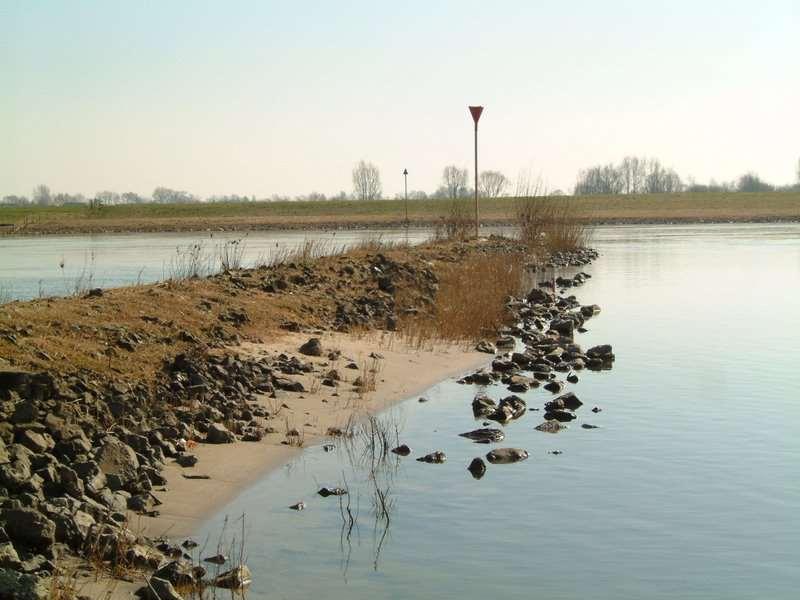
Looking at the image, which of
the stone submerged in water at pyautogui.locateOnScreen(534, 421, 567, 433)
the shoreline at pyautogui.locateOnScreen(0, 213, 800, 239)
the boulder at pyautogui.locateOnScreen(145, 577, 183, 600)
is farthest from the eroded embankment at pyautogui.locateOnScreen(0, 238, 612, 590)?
the shoreline at pyautogui.locateOnScreen(0, 213, 800, 239)

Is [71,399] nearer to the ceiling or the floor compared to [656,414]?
nearer to the ceiling

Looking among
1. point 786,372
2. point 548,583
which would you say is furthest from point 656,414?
point 548,583

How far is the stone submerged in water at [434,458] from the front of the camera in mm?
10398

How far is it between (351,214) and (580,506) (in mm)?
94127

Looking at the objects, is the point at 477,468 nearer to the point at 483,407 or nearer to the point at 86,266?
the point at 483,407

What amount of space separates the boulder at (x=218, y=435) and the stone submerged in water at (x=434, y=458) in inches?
72.7

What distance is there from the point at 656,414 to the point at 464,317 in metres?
6.95

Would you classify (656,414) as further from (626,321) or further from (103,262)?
(103,262)

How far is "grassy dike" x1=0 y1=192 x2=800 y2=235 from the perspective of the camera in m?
81.8

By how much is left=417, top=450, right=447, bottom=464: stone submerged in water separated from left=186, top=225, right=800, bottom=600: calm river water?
137 millimetres

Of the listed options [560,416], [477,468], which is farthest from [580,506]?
[560,416]

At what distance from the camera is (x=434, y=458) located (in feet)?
34.2

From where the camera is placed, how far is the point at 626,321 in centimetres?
2183

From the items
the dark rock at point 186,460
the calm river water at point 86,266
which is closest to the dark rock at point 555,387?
the dark rock at point 186,460
